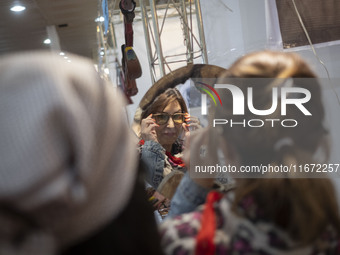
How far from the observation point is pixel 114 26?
180 inches

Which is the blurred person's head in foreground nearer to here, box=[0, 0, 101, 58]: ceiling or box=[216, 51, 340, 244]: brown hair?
box=[216, 51, 340, 244]: brown hair

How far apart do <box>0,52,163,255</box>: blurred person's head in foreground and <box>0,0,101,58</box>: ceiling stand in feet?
20.4

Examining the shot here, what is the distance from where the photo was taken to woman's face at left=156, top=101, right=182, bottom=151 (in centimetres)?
237

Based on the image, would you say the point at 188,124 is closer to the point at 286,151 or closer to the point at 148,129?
the point at 148,129

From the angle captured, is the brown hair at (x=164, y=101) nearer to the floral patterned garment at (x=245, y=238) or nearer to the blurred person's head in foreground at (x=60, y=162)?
→ the floral patterned garment at (x=245, y=238)

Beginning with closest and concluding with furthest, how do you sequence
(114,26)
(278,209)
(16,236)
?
1. (16,236)
2. (278,209)
3. (114,26)

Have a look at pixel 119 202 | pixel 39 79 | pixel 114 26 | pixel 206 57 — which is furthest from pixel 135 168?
pixel 114 26

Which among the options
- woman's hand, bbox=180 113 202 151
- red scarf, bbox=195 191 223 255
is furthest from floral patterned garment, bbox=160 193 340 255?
woman's hand, bbox=180 113 202 151

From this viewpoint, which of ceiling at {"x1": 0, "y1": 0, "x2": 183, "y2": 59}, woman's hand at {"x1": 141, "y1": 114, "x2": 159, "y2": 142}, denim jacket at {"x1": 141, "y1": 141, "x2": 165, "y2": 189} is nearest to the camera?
denim jacket at {"x1": 141, "y1": 141, "x2": 165, "y2": 189}

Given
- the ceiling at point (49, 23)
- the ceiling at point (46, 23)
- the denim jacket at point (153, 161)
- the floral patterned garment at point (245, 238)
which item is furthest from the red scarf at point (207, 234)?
the ceiling at point (46, 23)

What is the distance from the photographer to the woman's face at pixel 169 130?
7.77 feet

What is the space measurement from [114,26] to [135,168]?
4.01 m

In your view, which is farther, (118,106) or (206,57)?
(206,57)

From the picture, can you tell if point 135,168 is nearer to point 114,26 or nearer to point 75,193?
point 75,193
